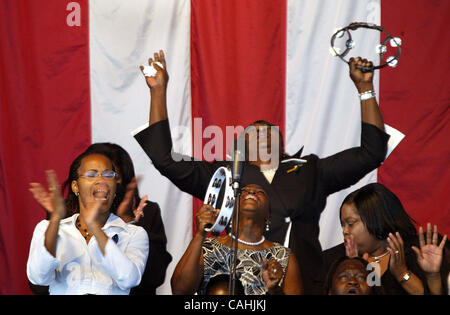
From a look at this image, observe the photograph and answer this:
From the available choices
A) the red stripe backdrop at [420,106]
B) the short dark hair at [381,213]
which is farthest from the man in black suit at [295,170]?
the red stripe backdrop at [420,106]

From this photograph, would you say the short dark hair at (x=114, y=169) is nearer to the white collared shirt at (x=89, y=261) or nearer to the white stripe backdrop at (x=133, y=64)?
the white collared shirt at (x=89, y=261)

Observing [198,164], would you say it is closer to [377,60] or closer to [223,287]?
[223,287]

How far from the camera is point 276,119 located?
14.6 feet

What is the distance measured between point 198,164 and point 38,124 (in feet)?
4.33

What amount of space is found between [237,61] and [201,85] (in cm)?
30

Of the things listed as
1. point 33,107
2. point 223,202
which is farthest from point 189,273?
point 33,107

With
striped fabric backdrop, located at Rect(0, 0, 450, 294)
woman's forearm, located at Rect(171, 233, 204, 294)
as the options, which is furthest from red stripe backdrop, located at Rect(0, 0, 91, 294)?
woman's forearm, located at Rect(171, 233, 204, 294)

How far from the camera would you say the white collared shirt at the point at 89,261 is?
272cm

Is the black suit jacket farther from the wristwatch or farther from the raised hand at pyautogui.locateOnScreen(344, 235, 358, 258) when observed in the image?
the wristwatch

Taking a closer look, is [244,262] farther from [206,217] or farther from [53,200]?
[53,200]

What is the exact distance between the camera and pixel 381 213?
3.26 m

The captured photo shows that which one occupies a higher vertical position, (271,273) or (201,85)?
(201,85)

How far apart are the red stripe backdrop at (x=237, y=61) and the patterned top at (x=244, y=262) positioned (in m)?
1.49

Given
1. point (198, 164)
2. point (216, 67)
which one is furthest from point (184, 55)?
point (198, 164)
